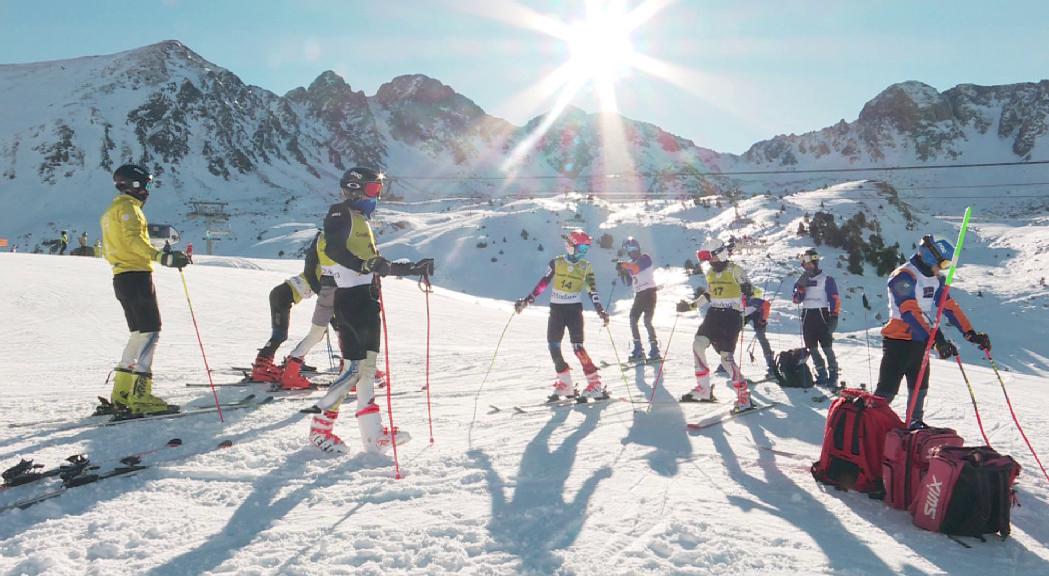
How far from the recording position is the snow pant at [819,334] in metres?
8.91

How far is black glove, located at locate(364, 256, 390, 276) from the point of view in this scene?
4602 mm

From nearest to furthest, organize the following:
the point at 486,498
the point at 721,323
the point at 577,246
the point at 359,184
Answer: the point at 486,498
the point at 359,184
the point at 721,323
the point at 577,246

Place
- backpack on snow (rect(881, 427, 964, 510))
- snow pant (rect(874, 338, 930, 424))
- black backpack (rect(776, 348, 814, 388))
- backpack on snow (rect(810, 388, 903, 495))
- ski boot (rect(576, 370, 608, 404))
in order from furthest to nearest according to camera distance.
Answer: black backpack (rect(776, 348, 814, 388)) < ski boot (rect(576, 370, 608, 404)) < snow pant (rect(874, 338, 930, 424)) < backpack on snow (rect(810, 388, 903, 495)) < backpack on snow (rect(881, 427, 964, 510))

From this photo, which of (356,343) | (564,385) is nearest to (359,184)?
(356,343)

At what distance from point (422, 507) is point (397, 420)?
2540 millimetres

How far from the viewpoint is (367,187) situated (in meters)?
5.18

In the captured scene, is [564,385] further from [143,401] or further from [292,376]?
[143,401]

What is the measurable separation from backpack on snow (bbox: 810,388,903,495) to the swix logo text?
54 centimetres

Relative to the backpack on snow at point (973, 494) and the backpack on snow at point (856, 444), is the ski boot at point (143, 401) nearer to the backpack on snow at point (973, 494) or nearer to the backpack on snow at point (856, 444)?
the backpack on snow at point (856, 444)

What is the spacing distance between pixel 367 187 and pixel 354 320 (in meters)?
1.26

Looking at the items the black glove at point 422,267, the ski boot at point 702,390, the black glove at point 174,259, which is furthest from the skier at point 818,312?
the black glove at point 174,259

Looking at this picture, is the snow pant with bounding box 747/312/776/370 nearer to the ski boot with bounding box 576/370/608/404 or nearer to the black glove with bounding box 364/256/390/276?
the ski boot with bounding box 576/370/608/404

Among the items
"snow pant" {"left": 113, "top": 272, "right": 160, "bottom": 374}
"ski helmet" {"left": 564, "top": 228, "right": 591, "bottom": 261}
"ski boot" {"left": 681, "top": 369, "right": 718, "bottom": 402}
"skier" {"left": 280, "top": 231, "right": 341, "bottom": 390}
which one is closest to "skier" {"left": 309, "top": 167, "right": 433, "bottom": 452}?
"skier" {"left": 280, "top": 231, "right": 341, "bottom": 390}

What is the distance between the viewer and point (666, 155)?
160500mm
